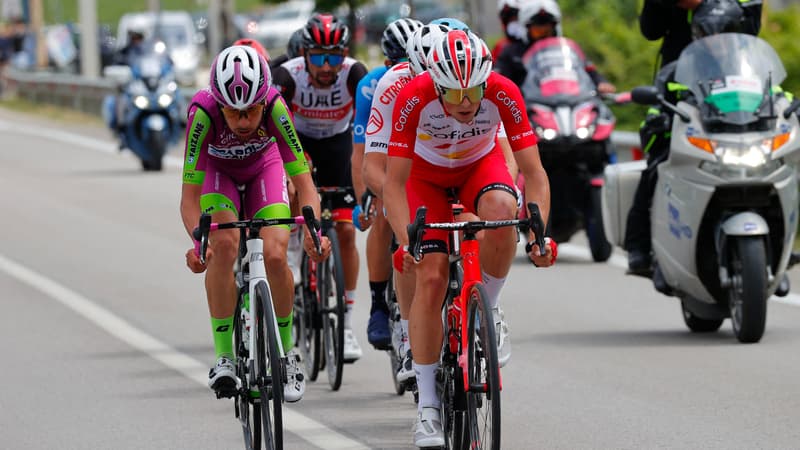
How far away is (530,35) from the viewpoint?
51.5ft

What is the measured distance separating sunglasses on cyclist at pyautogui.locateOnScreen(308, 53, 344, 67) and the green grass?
70629 mm

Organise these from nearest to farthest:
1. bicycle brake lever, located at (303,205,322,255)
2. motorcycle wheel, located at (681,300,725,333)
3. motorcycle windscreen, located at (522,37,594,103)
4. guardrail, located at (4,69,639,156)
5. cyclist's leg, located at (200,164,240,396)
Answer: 1. bicycle brake lever, located at (303,205,322,255)
2. cyclist's leg, located at (200,164,240,396)
3. motorcycle wheel, located at (681,300,725,333)
4. motorcycle windscreen, located at (522,37,594,103)
5. guardrail, located at (4,69,639,156)

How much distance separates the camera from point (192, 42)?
54.3 meters

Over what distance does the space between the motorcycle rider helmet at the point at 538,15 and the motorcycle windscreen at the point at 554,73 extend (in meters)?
0.17

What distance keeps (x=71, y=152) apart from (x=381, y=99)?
2040cm

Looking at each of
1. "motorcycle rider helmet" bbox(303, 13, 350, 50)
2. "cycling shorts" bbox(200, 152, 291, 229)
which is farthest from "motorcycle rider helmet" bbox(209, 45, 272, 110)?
"motorcycle rider helmet" bbox(303, 13, 350, 50)

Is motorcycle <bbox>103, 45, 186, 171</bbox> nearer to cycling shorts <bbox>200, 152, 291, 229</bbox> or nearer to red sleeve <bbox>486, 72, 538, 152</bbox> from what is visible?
cycling shorts <bbox>200, 152, 291, 229</bbox>

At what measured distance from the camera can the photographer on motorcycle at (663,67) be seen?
11.1 metres

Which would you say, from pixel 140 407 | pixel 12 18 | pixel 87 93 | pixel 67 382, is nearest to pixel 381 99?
pixel 140 407

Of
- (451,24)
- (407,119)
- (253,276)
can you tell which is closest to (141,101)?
(451,24)

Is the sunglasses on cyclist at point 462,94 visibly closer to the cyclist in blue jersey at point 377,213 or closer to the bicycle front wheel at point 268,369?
the bicycle front wheel at point 268,369

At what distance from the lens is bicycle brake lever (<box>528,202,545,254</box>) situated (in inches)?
282

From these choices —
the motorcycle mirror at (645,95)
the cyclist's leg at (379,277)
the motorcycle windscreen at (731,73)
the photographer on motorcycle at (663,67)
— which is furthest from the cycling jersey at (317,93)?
the motorcycle windscreen at (731,73)

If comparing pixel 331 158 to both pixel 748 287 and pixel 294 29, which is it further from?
pixel 294 29
